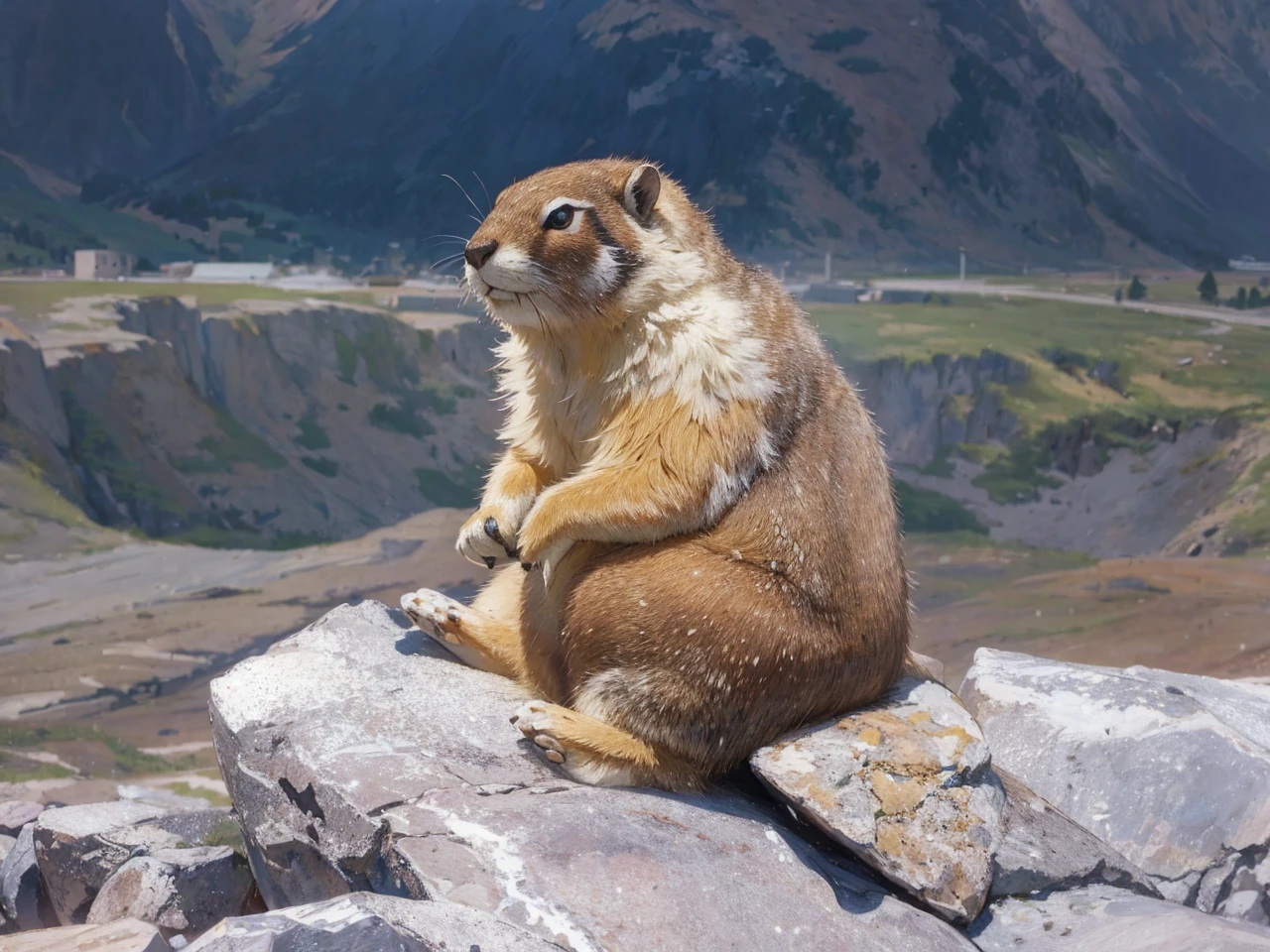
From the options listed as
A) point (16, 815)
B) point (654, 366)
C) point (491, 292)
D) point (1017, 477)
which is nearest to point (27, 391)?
point (16, 815)

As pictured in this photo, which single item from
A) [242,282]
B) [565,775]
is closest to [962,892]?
[565,775]

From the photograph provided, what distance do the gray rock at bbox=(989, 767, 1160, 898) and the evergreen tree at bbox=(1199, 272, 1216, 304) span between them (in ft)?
38.1

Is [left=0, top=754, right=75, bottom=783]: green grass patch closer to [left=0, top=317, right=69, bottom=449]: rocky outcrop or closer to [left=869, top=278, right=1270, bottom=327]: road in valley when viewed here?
[left=0, top=317, right=69, bottom=449]: rocky outcrop

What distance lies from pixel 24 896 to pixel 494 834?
2.77 meters

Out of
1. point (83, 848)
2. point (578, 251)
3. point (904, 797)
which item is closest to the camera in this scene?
point (904, 797)

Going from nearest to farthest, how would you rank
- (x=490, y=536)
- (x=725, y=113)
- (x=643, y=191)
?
(x=643, y=191)
(x=490, y=536)
(x=725, y=113)

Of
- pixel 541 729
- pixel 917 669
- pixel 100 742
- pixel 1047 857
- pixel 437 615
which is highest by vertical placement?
pixel 437 615

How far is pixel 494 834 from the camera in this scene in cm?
348

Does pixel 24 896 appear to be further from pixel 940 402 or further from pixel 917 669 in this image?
pixel 940 402

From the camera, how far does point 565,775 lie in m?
3.86

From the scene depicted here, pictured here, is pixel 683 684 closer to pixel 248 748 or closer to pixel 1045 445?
pixel 248 748

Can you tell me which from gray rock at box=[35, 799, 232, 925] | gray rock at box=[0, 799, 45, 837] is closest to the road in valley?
gray rock at box=[0, 799, 45, 837]

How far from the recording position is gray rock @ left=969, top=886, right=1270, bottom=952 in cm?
360

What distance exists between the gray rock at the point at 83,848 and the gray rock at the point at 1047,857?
11.6 feet
